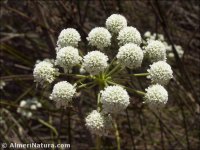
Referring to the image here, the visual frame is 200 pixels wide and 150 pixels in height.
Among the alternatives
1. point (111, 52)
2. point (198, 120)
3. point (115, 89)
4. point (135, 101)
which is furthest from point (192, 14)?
point (115, 89)

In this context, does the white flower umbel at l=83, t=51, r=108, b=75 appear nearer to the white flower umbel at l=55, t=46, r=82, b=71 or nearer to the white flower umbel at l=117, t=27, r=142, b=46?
the white flower umbel at l=55, t=46, r=82, b=71

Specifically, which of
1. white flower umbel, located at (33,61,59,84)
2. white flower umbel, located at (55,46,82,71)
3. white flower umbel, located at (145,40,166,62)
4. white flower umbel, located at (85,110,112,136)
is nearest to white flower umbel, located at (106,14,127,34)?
white flower umbel, located at (145,40,166,62)

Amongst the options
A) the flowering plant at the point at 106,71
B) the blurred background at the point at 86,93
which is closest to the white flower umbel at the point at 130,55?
the flowering plant at the point at 106,71

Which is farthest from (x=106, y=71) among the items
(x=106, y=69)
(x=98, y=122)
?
(x=98, y=122)

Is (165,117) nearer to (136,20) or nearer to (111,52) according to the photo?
(136,20)

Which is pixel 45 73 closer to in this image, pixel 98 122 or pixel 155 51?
pixel 98 122

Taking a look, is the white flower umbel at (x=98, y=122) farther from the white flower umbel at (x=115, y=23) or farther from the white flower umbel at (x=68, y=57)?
the white flower umbel at (x=115, y=23)
